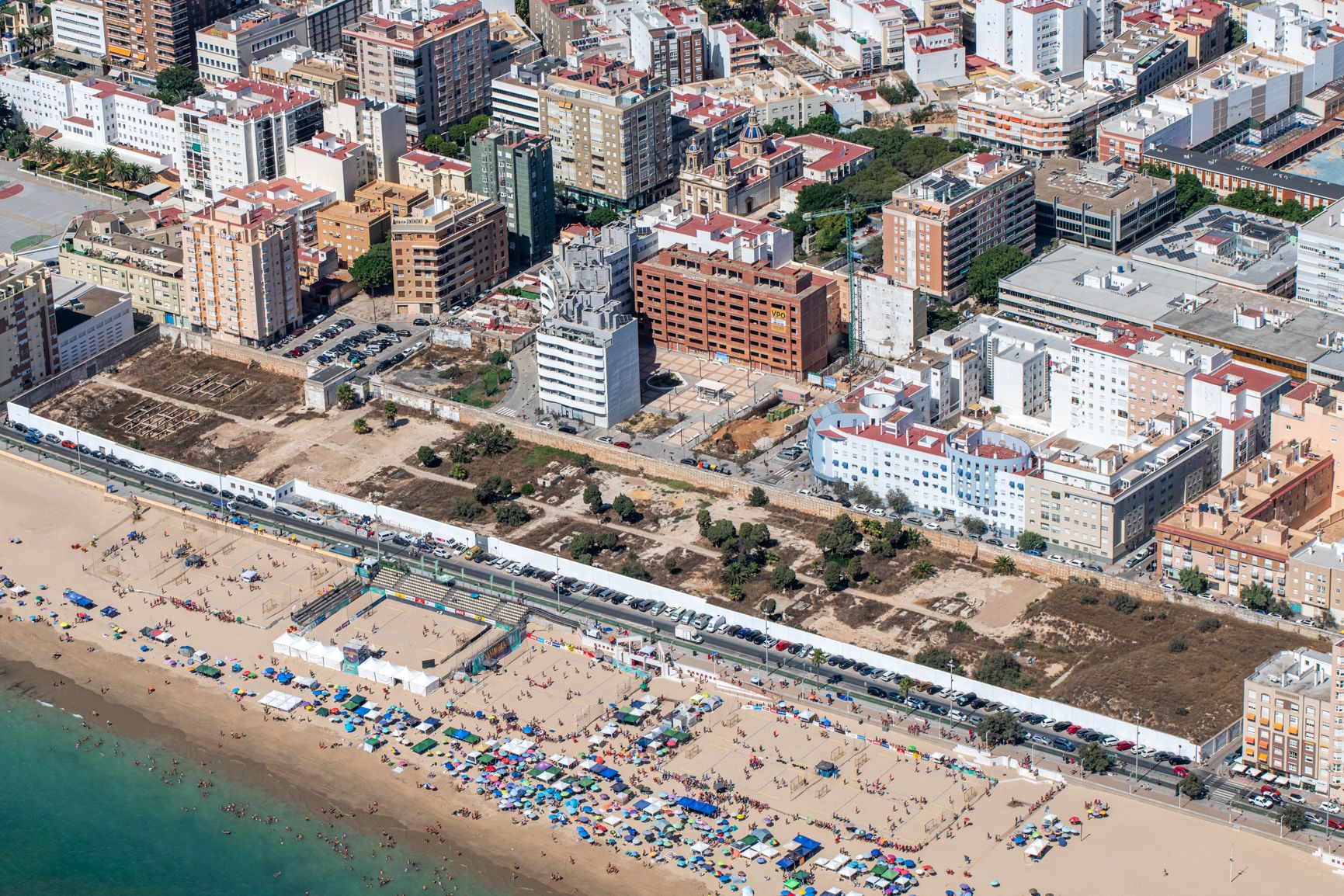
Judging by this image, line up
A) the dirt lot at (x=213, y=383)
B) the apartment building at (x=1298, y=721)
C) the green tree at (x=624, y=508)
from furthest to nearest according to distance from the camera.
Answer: the dirt lot at (x=213, y=383), the green tree at (x=624, y=508), the apartment building at (x=1298, y=721)

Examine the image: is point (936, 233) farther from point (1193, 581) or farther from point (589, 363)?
point (1193, 581)

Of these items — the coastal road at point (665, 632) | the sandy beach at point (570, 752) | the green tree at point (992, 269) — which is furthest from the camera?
the green tree at point (992, 269)

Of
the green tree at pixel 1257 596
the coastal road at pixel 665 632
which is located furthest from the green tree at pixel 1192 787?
the green tree at pixel 1257 596

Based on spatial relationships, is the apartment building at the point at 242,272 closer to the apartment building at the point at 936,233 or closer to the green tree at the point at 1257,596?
the apartment building at the point at 936,233

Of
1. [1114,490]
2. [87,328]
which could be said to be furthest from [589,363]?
[87,328]

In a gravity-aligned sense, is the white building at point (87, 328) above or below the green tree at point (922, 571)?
above

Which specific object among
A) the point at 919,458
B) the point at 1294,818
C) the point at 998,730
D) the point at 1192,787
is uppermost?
the point at 919,458

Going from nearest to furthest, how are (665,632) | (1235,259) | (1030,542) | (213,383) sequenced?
1. (665,632)
2. (1030,542)
3. (213,383)
4. (1235,259)

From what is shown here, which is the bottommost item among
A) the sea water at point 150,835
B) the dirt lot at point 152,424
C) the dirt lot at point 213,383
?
the sea water at point 150,835

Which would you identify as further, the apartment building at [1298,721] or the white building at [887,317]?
the white building at [887,317]
